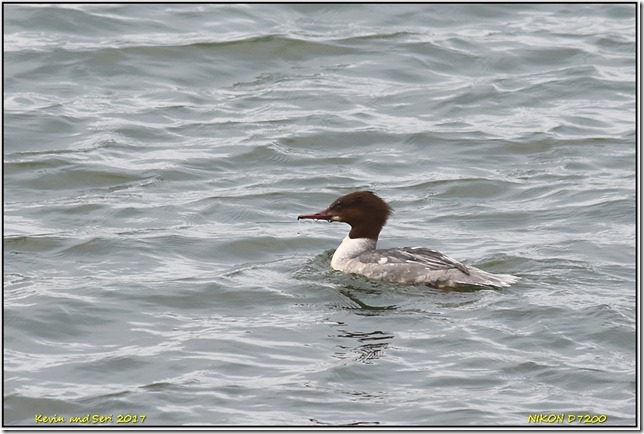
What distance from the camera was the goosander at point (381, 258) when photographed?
36.0 ft

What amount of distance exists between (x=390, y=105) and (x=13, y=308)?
7414 millimetres

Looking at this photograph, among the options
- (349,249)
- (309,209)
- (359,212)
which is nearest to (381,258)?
(349,249)

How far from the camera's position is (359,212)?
1196 cm

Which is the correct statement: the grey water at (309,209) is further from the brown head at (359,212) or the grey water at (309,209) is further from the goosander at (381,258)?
the brown head at (359,212)

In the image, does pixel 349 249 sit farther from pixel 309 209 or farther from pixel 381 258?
pixel 309 209

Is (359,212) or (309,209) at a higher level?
(359,212)

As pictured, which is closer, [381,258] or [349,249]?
[381,258]

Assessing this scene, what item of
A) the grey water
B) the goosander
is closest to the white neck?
the goosander

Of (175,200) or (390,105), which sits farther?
(390,105)

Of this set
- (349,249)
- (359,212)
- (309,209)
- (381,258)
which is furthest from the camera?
(309,209)

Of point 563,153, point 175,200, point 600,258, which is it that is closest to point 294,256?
point 175,200

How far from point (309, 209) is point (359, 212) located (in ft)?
5.11

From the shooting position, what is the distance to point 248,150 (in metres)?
15.0

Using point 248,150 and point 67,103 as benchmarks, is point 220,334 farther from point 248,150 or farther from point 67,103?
point 67,103
